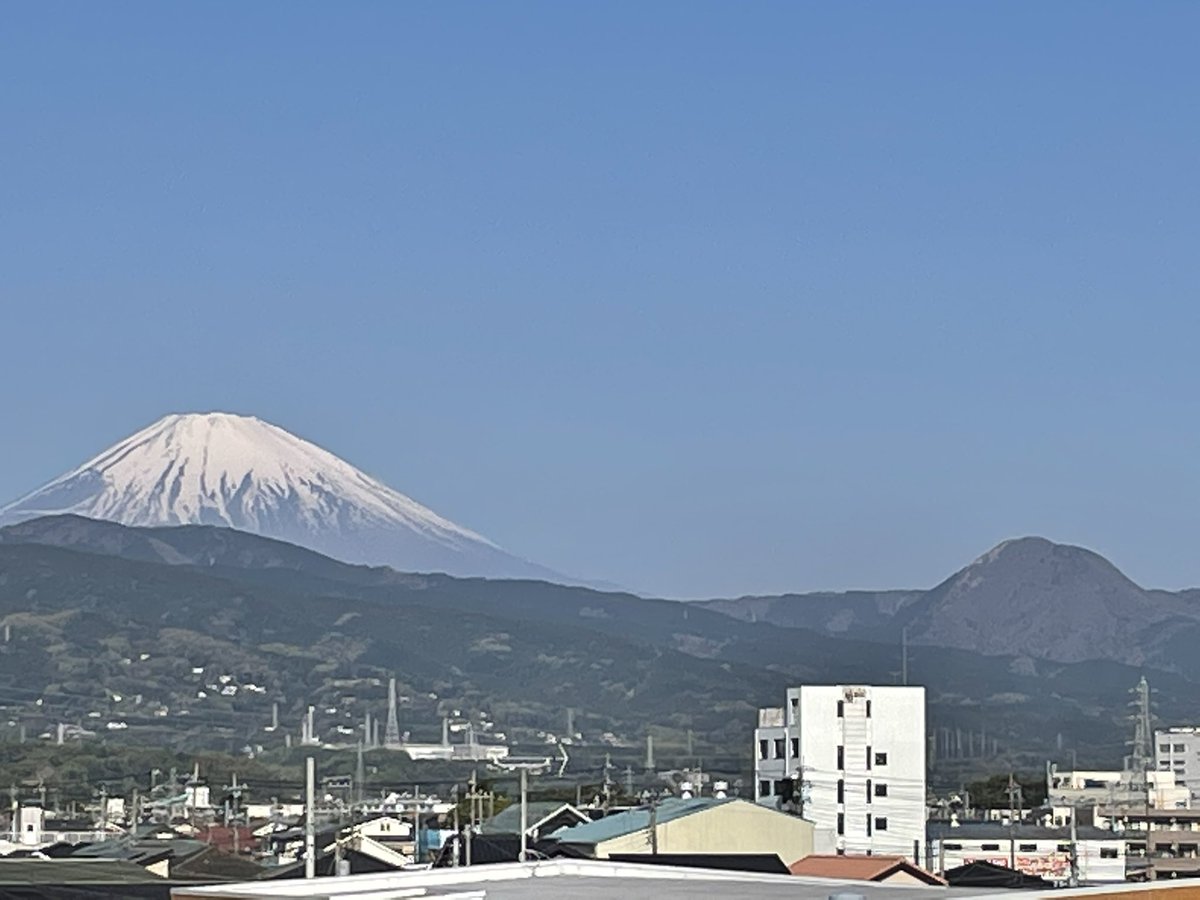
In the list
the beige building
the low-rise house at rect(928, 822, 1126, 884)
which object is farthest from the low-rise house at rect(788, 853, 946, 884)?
the low-rise house at rect(928, 822, 1126, 884)

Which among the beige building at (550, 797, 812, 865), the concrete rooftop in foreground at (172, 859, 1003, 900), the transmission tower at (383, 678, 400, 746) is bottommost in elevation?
the transmission tower at (383, 678, 400, 746)

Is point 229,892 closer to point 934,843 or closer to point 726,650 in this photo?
point 934,843

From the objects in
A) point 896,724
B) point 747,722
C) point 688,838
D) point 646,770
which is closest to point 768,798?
point 896,724

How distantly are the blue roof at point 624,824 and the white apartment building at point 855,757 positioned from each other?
17.5 m

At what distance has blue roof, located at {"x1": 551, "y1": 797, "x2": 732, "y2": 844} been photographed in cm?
3422

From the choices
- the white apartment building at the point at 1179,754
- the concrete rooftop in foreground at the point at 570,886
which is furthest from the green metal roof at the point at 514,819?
the white apartment building at the point at 1179,754

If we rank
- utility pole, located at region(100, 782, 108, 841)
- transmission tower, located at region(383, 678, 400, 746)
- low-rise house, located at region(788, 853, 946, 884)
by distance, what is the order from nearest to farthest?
low-rise house, located at region(788, 853, 946, 884), utility pole, located at region(100, 782, 108, 841), transmission tower, located at region(383, 678, 400, 746)

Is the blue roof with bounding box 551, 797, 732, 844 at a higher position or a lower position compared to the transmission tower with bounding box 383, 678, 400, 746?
higher

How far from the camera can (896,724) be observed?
60.3 m

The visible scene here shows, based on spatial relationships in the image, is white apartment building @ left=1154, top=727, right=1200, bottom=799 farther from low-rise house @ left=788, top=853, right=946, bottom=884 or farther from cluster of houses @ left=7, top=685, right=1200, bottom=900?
low-rise house @ left=788, top=853, right=946, bottom=884

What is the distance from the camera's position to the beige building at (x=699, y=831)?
3397 centimetres

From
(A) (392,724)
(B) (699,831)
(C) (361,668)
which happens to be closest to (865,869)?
(B) (699,831)

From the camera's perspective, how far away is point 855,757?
5928 centimetres

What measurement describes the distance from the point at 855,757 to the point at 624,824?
24.1m
